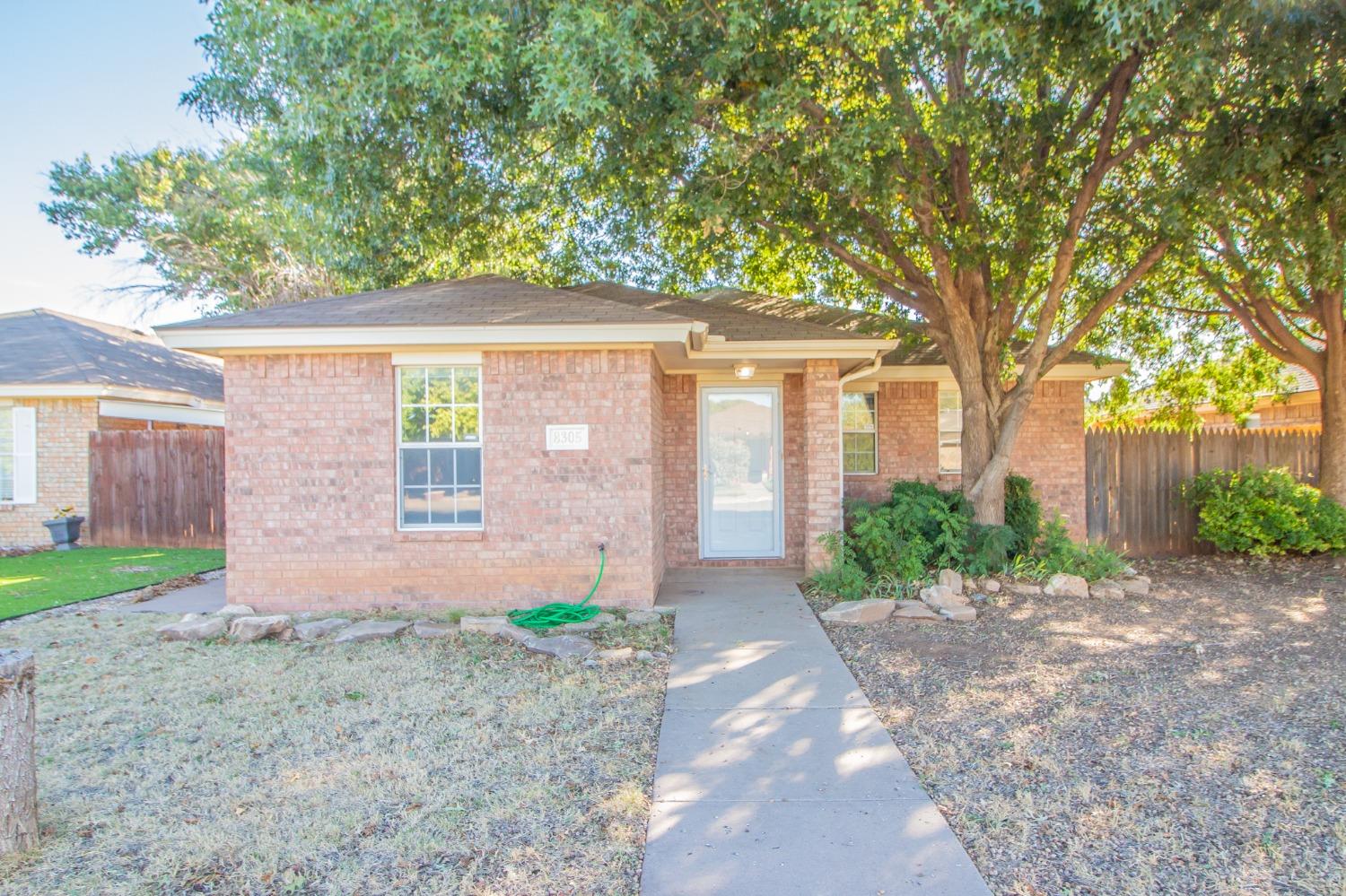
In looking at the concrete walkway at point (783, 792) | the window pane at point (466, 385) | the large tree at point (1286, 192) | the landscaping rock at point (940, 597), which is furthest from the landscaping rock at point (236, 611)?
the large tree at point (1286, 192)

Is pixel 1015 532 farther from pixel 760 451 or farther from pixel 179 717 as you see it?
pixel 179 717

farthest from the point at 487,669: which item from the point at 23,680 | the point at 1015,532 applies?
the point at 1015,532

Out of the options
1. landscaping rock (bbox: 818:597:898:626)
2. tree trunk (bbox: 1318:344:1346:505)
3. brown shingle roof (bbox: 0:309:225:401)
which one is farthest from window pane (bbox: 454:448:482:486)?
tree trunk (bbox: 1318:344:1346:505)

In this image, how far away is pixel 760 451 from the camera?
1026cm

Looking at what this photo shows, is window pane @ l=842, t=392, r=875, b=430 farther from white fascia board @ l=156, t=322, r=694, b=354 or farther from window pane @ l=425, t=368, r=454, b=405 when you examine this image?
window pane @ l=425, t=368, r=454, b=405

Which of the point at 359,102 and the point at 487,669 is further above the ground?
the point at 359,102

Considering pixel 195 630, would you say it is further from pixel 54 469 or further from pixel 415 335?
pixel 54 469

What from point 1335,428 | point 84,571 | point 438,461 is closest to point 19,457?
point 84,571

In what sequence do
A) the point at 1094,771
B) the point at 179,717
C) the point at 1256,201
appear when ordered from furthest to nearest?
1. the point at 1256,201
2. the point at 179,717
3. the point at 1094,771

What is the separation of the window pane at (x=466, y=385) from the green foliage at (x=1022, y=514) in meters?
6.55

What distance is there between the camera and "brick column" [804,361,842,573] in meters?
9.01

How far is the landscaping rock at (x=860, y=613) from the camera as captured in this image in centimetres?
732

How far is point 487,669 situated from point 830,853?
11.1 feet

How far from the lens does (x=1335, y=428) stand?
10.6m
